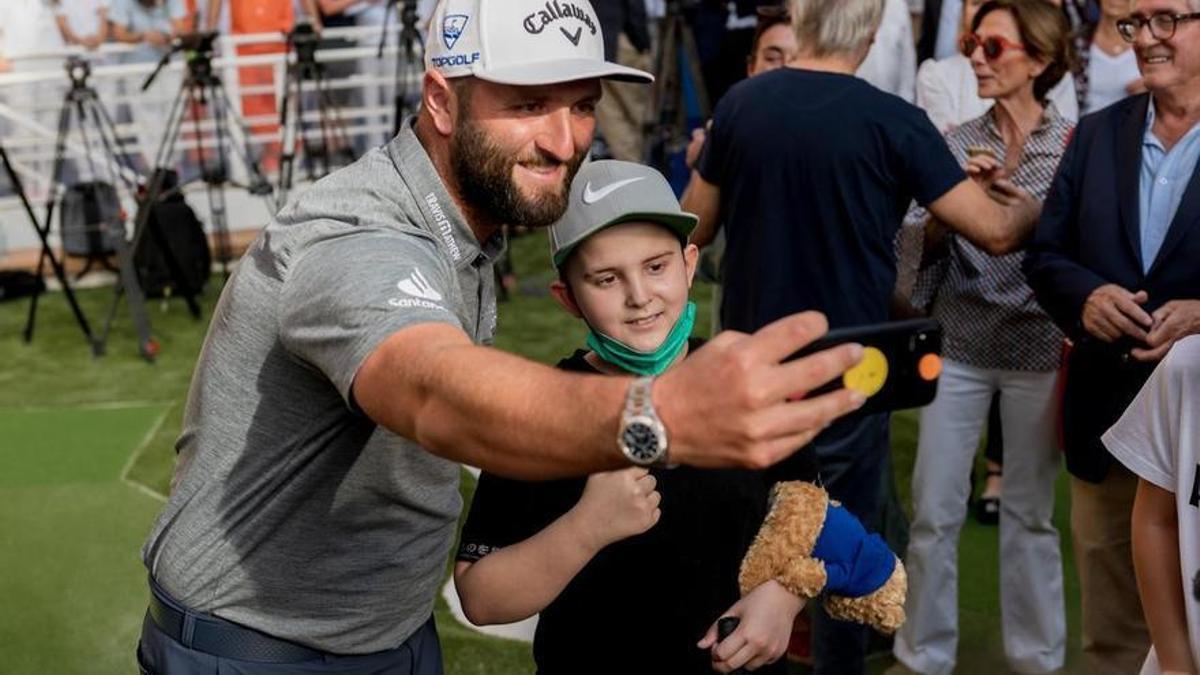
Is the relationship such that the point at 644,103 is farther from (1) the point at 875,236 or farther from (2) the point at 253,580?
(2) the point at 253,580

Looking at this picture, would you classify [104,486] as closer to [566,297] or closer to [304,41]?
[304,41]

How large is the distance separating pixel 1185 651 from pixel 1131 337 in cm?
117

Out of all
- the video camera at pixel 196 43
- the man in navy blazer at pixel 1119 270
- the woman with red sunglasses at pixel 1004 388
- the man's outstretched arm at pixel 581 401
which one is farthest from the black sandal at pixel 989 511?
the video camera at pixel 196 43

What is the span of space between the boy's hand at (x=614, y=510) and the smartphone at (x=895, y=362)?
38 centimetres

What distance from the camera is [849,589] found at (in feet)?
6.92

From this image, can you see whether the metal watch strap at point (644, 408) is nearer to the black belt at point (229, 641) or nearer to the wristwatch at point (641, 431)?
the wristwatch at point (641, 431)

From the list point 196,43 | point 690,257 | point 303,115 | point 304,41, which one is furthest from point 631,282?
point 303,115

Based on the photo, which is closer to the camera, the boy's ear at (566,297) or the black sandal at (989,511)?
the boy's ear at (566,297)

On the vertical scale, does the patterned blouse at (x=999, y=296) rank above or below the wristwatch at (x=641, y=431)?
below

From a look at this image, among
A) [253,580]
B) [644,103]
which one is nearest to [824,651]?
[253,580]

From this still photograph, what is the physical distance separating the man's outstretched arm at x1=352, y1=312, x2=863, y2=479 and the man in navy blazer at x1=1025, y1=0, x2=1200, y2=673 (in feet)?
6.87

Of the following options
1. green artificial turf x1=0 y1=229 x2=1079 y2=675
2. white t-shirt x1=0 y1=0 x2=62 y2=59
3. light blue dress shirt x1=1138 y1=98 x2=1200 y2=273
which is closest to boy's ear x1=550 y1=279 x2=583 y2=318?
light blue dress shirt x1=1138 y1=98 x2=1200 y2=273

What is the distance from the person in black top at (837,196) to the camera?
10.7 ft

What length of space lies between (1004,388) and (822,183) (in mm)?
879
